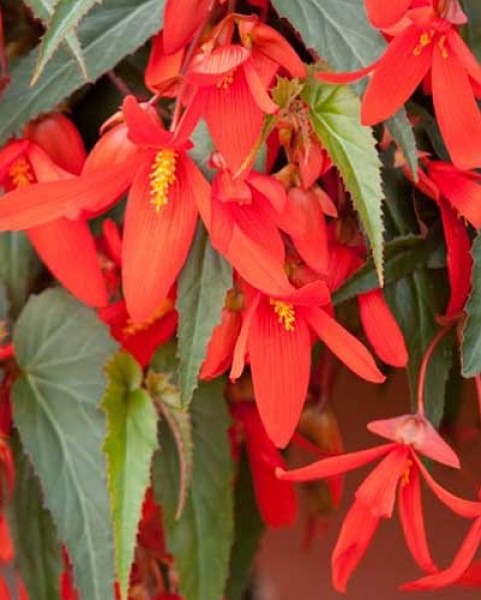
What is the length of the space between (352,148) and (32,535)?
0.29 m

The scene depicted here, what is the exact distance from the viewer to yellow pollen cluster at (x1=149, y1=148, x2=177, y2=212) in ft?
1.66

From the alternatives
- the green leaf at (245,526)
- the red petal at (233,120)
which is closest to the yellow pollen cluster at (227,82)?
the red petal at (233,120)

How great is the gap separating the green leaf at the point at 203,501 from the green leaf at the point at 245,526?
0.52ft

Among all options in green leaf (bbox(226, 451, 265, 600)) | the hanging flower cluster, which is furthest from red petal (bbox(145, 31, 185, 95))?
green leaf (bbox(226, 451, 265, 600))

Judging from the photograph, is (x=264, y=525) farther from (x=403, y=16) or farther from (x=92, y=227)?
(x=403, y=16)

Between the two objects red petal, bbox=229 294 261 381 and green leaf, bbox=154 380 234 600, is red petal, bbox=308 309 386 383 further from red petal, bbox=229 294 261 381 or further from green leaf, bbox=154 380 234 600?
green leaf, bbox=154 380 234 600

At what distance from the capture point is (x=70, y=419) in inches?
25.2

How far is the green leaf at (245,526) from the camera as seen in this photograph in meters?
0.84

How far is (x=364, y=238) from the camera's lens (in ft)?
1.83

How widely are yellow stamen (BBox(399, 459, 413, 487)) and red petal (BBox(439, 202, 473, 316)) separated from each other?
2.9 inches

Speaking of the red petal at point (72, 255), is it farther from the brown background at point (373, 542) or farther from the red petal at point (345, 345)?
the brown background at point (373, 542)

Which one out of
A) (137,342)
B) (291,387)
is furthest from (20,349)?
(291,387)

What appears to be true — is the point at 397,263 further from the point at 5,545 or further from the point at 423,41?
the point at 5,545

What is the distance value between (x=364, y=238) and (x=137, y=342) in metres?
0.14
